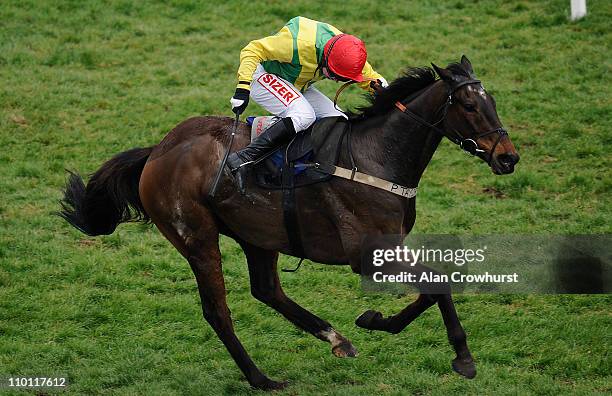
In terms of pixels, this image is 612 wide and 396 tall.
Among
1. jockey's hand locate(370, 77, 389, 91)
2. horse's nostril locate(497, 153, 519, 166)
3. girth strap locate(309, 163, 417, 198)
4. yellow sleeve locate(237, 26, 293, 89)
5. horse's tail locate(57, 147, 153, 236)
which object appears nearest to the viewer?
horse's nostril locate(497, 153, 519, 166)

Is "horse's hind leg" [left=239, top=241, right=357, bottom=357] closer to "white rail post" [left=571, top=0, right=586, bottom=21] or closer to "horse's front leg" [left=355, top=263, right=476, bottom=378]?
"horse's front leg" [left=355, top=263, right=476, bottom=378]

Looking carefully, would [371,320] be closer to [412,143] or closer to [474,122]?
[412,143]

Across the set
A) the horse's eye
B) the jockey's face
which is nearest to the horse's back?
the jockey's face

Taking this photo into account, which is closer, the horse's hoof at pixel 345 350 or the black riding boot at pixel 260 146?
the black riding boot at pixel 260 146

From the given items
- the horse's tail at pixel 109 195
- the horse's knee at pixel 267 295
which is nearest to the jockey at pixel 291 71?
the horse's knee at pixel 267 295

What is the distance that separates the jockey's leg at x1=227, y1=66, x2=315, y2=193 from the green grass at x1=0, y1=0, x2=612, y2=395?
66.6 inches

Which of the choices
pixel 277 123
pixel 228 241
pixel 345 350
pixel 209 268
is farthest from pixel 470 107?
pixel 228 241

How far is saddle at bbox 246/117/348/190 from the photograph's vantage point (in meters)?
7.13

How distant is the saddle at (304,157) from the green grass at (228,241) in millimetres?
1542

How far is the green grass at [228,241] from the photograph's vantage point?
25.4ft

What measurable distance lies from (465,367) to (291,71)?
2.50 m

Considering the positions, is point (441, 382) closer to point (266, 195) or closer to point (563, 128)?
point (266, 195)

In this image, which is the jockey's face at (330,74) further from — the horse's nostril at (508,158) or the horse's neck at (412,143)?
the horse's nostril at (508,158)

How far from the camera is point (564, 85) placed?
1305 cm
